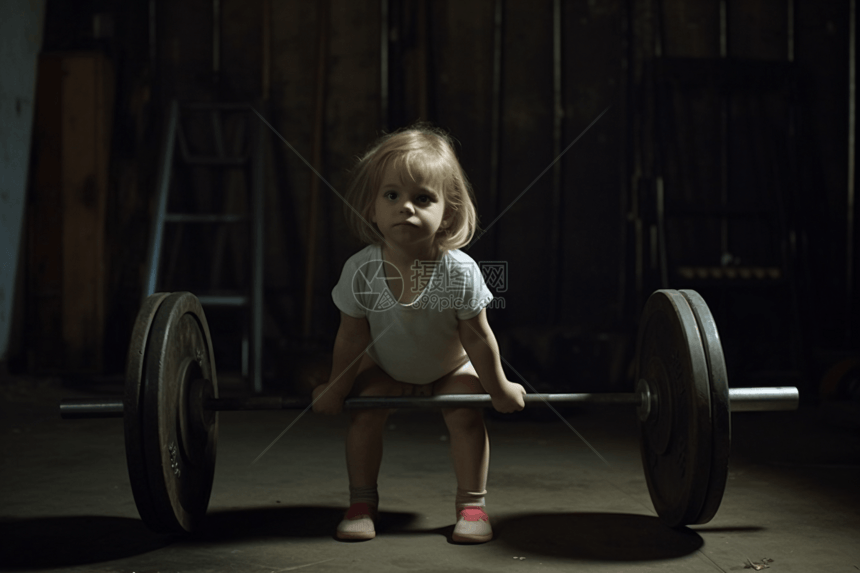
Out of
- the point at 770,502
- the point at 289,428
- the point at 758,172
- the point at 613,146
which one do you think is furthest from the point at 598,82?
the point at 770,502

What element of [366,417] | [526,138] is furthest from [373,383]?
[526,138]

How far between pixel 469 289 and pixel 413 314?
0.12 meters

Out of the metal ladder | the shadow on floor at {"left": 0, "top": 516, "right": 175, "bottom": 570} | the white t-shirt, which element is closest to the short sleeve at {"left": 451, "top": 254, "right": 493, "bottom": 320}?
the white t-shirt

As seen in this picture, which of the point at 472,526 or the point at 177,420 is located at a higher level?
the point at 177,420

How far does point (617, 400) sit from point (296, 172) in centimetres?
289

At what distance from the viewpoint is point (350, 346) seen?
1652 millimetres

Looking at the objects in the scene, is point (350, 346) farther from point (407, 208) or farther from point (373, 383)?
point (407, 208)

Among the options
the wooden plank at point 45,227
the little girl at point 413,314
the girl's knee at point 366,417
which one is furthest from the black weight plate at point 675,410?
the wooden plank at point 45,227

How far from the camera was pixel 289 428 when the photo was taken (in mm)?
2844

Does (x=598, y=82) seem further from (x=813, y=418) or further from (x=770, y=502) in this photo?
(x=770, y=502)

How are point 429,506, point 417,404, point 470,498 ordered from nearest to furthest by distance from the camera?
1. point 417,404
2. point 470,498
3. point 429,506

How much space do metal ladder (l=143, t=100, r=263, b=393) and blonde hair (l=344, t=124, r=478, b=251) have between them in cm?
201

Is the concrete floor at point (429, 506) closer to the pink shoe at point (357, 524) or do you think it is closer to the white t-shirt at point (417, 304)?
the pink shoe at point (357, 524)

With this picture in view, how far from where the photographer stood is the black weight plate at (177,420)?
144cm
